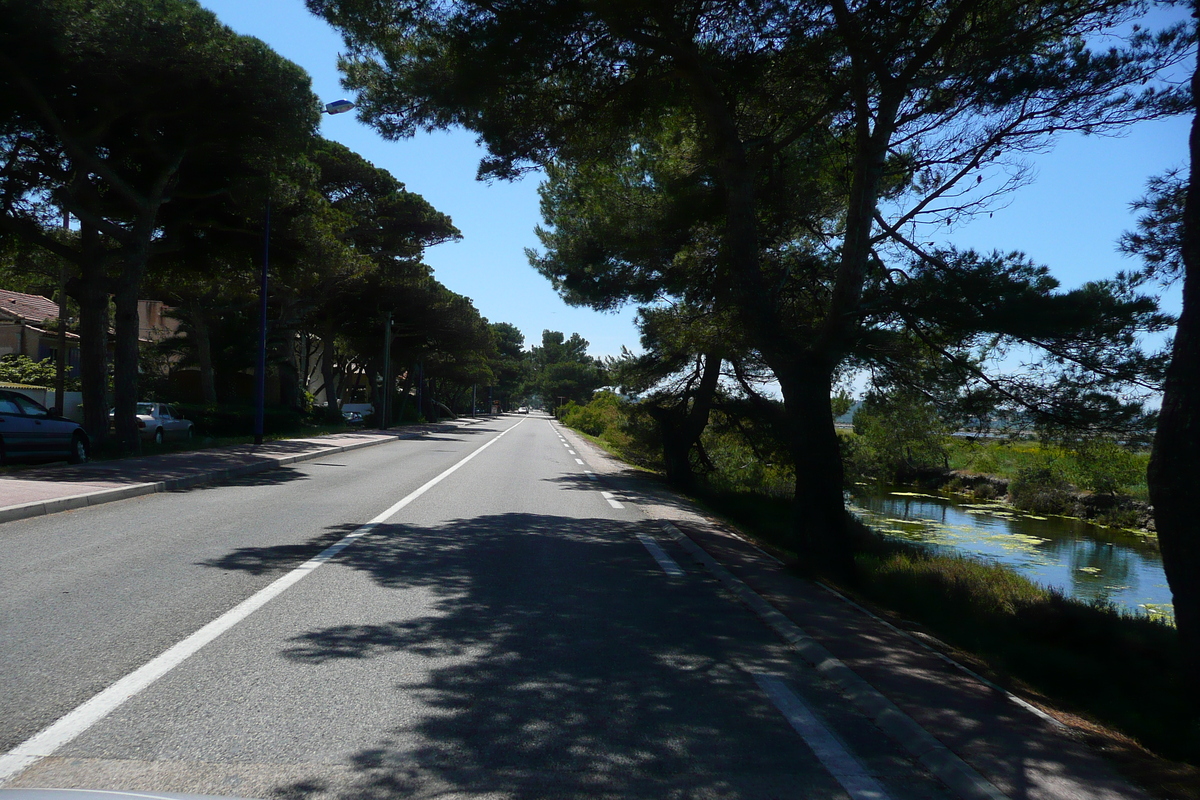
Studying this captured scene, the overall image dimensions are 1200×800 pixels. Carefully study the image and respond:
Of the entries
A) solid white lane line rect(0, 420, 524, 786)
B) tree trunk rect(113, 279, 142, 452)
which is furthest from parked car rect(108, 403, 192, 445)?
solid white lane line rect(0, 420, 524, 786)

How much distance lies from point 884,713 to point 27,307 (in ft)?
162

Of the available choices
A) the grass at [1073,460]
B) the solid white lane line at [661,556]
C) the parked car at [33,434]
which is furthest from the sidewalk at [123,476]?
the grass at [1073,460]

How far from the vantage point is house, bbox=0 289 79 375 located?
3725 cm

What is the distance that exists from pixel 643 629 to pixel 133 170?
64.2 ft

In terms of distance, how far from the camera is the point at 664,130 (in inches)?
518

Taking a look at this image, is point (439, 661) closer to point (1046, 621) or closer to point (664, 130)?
point (1046, 621)

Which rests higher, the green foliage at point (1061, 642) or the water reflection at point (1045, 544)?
the green foliage at point (1061, 642)

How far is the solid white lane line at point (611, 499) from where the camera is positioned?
14.4m

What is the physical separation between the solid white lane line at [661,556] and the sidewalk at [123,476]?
24.9 ft

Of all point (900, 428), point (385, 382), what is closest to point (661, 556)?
point (900, 428)

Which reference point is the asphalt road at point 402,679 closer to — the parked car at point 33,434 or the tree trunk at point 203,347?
the parked car at point 33,434

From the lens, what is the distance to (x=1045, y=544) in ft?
63.3

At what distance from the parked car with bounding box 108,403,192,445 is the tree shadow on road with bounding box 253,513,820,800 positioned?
63.4 ft

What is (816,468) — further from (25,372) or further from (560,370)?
(560,370)
